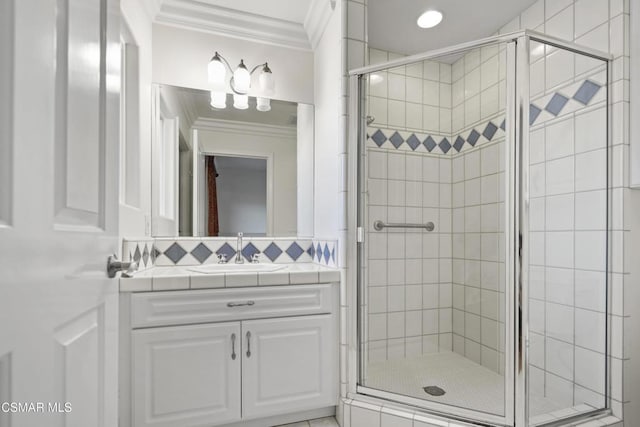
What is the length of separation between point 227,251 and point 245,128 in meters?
0.86

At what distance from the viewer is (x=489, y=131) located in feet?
5.47

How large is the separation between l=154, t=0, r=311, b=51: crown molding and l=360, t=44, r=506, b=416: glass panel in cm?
83

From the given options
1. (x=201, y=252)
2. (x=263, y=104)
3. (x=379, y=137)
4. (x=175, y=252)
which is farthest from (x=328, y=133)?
(x=175, y=252)

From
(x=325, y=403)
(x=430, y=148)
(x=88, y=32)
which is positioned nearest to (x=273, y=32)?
(x=430, y=148)

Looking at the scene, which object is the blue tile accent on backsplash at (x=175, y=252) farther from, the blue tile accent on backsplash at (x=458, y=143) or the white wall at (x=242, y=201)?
the blue tile accent on backsplash at (x=458, y=143)

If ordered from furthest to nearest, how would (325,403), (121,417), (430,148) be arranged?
1. (430,148)
2. (325,403)
3. (121,417)

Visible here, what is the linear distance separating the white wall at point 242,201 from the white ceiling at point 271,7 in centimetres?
Result: 103

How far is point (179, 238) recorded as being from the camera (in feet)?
6.85

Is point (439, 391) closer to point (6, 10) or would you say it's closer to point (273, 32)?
point (6, 10)

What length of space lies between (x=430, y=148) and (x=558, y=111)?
64 centimetres

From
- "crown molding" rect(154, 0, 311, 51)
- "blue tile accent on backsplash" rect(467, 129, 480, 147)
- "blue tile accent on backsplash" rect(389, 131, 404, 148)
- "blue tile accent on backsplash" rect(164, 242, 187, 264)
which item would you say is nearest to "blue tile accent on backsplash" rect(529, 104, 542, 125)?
"blue tile accent on backsplash" rect(467, 129, 480, 147)

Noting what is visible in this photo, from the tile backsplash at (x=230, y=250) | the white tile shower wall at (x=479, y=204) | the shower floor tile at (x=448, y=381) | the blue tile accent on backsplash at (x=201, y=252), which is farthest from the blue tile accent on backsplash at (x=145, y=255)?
the white tile shower wall at (x=479, y=204)

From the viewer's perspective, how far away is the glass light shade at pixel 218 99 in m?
2.17

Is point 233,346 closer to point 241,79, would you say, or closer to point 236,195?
point 236,195
